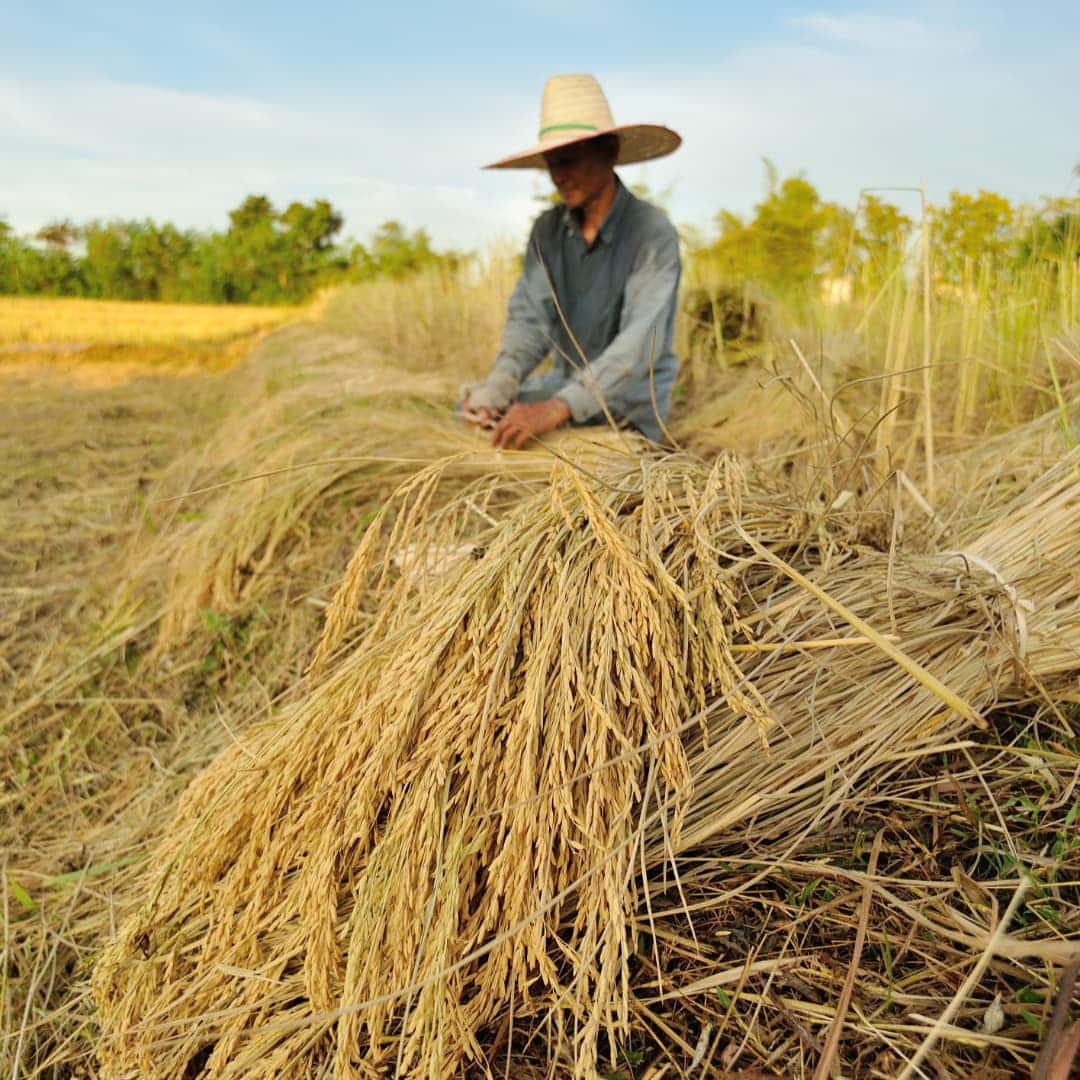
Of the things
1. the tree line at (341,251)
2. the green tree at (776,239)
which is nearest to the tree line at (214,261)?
the tree line at (341,251)

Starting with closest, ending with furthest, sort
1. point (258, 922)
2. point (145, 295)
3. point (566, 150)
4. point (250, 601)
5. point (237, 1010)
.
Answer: point (237, 1010)
point (258, 922)
point (250, 601)
point (566, 150)
point (145, 295)

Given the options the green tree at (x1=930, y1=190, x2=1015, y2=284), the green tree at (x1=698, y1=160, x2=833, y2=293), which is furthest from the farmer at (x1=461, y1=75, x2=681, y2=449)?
the green tree at (x1=698, y1=160, x2=833, y2=293)

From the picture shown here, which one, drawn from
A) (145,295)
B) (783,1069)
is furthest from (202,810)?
(145,295)

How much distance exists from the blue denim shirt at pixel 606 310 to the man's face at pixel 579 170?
0.12 metres

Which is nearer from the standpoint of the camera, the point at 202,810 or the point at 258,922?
the point at 258,922

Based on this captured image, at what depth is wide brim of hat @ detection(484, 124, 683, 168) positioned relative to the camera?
3.09m

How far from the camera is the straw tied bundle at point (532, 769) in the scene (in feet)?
3.47

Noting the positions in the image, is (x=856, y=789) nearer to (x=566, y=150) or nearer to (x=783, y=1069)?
(x=783, y=1069)

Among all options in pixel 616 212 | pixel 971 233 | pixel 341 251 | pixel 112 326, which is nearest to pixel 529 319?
pixel 616 212

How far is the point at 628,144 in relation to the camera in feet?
11.3

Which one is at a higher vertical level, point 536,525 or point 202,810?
point 536,525

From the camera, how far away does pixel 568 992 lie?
1001 millimetres

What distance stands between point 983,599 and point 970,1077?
0.69 metres

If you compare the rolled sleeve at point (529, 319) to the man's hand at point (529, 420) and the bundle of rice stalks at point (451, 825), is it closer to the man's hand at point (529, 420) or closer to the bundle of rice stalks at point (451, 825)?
the man's hand at point (529, 420)
